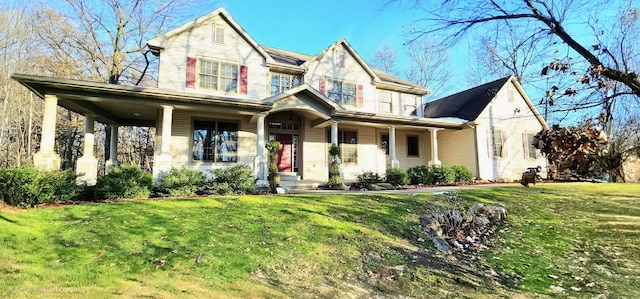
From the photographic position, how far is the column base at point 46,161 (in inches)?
357

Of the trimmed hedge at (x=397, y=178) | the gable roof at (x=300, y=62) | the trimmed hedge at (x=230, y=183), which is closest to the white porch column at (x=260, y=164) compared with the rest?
the trimmed hedge at (x=230, y=183)

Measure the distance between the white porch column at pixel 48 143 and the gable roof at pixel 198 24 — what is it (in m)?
4.28

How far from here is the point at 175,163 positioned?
1272 centimetres

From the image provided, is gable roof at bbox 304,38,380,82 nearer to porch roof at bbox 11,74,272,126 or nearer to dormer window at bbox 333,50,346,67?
dormer window at bbox 333,50,346,67

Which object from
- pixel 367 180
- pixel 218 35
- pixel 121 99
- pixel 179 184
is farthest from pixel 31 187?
pixel 367 180

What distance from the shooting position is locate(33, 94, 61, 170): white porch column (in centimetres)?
913

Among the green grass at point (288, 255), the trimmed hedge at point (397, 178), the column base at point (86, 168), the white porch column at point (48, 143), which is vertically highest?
the white porch column at point (48, 143)

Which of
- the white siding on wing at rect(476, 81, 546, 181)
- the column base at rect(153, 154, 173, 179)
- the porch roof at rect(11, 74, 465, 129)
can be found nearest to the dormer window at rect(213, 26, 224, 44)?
the porch roof at rect(11, 74, 465, 129)

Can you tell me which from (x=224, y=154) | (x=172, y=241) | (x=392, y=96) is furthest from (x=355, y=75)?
(x=172, y=241)

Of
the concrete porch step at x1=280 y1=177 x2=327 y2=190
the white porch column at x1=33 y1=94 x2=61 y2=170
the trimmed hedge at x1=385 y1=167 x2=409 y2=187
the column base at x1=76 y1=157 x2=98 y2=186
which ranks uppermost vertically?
the white porch column at x1=33 y1=94 x2=61 y2=170

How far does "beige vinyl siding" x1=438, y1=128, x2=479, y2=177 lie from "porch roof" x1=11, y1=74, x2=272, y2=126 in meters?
11.9

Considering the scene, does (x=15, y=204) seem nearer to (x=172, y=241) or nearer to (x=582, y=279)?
(x=172, y=241)

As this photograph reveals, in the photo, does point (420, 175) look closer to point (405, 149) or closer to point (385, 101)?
point (405, 149)

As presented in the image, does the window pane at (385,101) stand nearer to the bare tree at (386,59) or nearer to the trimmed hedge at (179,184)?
the trimmed hedge at (179,184)
